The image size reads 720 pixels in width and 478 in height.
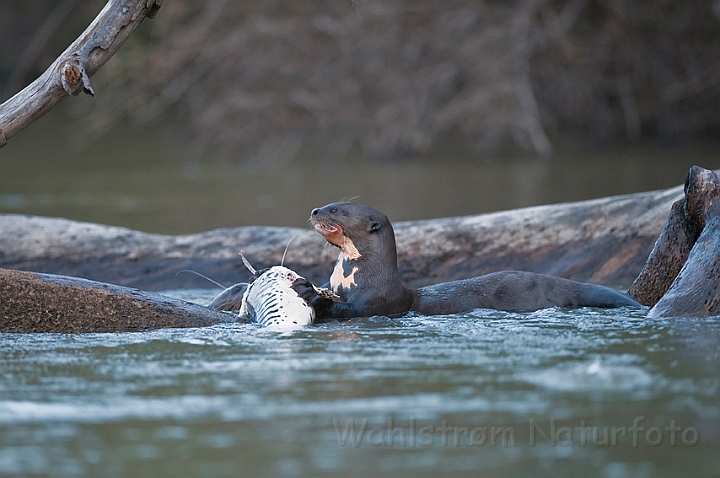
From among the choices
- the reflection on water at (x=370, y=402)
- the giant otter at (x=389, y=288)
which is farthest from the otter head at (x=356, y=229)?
the reflection on water at (x=370, y=402)

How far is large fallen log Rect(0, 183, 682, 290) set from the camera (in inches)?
225

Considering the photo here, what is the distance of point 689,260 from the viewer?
426cm

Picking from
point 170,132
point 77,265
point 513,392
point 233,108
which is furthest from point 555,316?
point 170,132

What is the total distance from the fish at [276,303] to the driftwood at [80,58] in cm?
107

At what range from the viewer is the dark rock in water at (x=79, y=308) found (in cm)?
416

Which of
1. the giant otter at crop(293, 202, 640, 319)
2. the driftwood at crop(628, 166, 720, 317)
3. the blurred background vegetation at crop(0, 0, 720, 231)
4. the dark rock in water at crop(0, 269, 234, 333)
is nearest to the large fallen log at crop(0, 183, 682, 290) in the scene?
the driftwood at crop(628, 166, 720, 317)

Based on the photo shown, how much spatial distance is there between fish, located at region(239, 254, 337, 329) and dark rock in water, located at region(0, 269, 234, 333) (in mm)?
192

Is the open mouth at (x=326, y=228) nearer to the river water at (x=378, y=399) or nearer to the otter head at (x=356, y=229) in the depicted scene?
the otter head at (x=356, y=229)

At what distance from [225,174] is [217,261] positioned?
7.86 meters

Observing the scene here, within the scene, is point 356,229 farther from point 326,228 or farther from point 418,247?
point 418,247

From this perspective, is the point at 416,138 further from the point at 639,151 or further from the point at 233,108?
the point at 639,151

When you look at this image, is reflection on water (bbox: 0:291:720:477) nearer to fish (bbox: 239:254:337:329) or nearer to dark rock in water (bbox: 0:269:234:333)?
dark rock in water (bbox: 0:269:234:333)

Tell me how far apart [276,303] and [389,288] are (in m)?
0.57

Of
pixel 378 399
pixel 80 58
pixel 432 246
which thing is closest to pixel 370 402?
pixel 378 399
